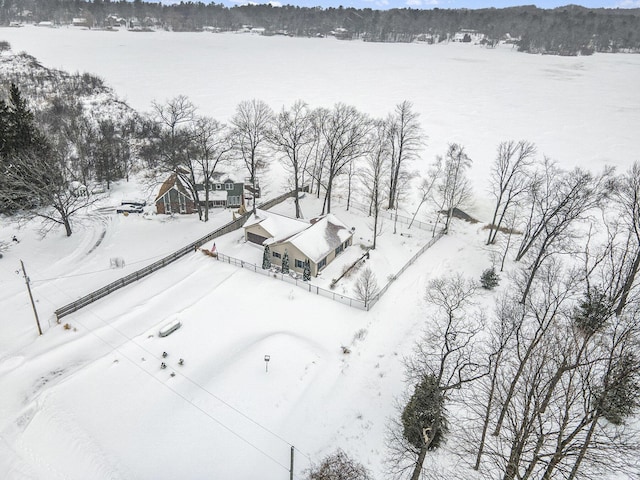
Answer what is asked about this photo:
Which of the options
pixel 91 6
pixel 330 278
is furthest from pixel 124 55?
pixel 330 278

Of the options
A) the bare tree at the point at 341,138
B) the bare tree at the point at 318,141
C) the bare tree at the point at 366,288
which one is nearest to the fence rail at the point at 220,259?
the bare tree at the point at 366,288

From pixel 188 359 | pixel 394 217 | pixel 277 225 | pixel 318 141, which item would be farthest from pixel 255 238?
pixel 394 217

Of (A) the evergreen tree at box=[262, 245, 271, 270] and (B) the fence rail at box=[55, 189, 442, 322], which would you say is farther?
(A) the evergreen tree at box=[262, 245, 271, 270]

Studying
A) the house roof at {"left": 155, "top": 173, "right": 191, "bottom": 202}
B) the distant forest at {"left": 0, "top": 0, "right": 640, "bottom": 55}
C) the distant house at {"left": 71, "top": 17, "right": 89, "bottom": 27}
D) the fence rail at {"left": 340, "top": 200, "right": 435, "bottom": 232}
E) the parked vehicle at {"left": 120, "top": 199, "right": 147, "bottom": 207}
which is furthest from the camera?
the distant house at {"left": 71, "top": 17, "right": 89, "bottom": 27}

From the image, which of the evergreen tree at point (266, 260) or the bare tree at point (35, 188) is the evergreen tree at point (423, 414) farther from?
the bare tree at point (35, 188)

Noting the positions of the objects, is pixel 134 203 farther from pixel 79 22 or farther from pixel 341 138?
pixel 79 22

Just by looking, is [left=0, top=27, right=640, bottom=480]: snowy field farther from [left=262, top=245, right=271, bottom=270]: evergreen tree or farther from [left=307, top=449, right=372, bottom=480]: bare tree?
[left=262, top=245, right=271, bottom=270]: evergreen tree

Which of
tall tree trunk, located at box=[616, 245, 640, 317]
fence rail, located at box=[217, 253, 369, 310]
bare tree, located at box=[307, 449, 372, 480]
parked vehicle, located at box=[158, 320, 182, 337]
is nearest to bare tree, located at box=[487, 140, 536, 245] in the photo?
tall tree trunk, located at box=[616, 245, 640, 317]

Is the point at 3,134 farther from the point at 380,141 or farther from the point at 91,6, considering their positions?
the point at 91,6
